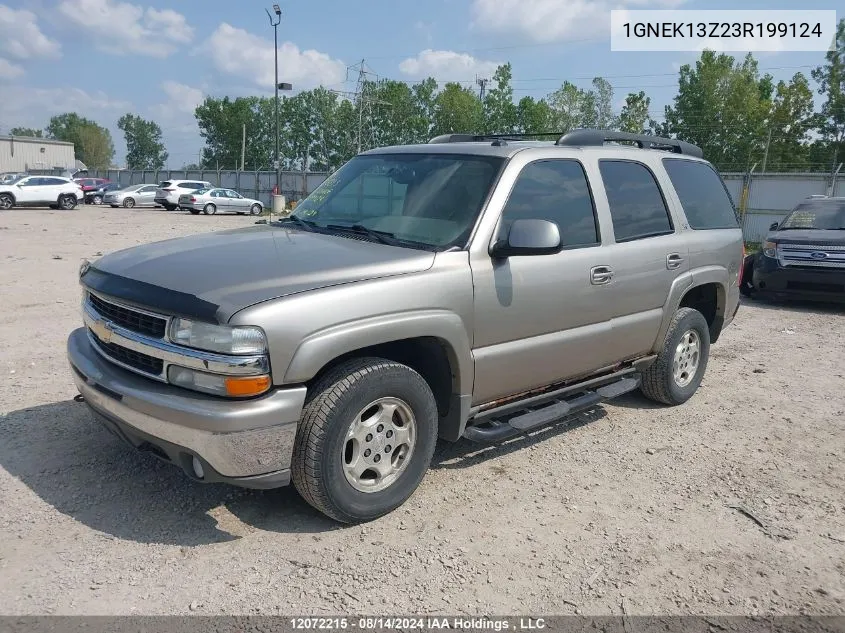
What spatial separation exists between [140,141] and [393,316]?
144497mm

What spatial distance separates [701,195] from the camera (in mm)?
5852

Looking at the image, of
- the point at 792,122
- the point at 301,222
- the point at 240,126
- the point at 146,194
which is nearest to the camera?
the point at 301,222

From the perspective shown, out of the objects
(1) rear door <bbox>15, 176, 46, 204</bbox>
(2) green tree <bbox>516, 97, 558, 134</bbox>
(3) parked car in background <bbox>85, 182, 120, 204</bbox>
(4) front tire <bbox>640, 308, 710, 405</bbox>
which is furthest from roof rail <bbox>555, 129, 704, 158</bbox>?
(2) green tree <bbox>516, 97, 558, 134</bbox>

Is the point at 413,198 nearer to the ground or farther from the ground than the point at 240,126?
nearer to the ground

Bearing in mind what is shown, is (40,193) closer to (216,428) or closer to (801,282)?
(801,282)

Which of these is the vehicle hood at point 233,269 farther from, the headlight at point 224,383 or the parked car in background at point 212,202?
the parked car in background at point 212,202

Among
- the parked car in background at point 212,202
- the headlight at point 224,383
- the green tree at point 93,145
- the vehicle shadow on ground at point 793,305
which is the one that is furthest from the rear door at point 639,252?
the green tree at point 93,145

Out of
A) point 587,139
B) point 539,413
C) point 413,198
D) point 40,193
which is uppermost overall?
point 40,193

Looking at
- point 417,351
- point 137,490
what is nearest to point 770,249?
point 417,351

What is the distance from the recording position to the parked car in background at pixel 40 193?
31219 millimetres

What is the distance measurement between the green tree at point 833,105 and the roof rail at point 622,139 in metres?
49.8

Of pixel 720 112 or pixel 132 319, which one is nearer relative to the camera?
pixel 132 319

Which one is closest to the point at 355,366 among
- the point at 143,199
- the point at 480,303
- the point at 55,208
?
the point at 480,303

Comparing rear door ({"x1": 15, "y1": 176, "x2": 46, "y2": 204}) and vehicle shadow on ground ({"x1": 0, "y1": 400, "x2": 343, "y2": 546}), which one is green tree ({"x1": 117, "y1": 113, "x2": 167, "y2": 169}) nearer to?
rear door ({"x1": 15, "y1": 176, "x2": 46, "y2": 204})
